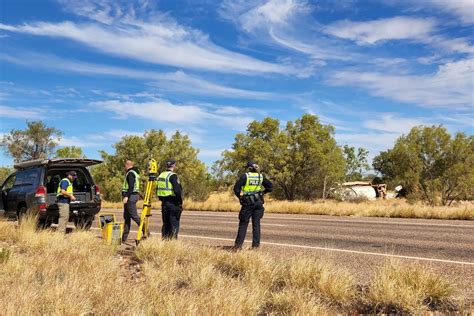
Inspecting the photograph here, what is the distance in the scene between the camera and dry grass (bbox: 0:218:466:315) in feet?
16.5

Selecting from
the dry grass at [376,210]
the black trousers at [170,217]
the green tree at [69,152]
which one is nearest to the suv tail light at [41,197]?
the black trousers at [170,217]

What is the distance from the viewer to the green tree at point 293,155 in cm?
3506

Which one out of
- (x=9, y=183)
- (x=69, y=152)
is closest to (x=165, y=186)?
(x=9, y=183)

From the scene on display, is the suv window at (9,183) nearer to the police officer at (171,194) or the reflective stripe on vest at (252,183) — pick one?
the police officer at (171,194)

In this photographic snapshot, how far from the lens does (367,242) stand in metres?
11.3

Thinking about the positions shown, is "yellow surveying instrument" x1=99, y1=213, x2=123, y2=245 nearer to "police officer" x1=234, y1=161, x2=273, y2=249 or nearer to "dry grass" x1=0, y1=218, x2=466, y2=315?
"dry grass" x1=0, y1=218, x2=466, y2=315

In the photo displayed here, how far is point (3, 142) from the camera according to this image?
4666cm

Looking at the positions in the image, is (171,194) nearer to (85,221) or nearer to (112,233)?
(112,233)

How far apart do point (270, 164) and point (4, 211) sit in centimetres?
2342

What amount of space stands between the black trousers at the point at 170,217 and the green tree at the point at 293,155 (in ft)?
81.8

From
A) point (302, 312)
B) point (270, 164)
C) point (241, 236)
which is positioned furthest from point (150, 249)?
point (270, 164)

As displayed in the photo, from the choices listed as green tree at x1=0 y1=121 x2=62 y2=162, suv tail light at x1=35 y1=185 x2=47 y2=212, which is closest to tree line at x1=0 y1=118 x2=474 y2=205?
green tree at x1=0 y1=121 x2=62 y2=162

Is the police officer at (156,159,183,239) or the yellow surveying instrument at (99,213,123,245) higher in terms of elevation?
the police officer at (156,159,183,239)

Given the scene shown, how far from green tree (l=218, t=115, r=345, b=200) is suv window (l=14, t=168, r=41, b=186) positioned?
75.2 ft
